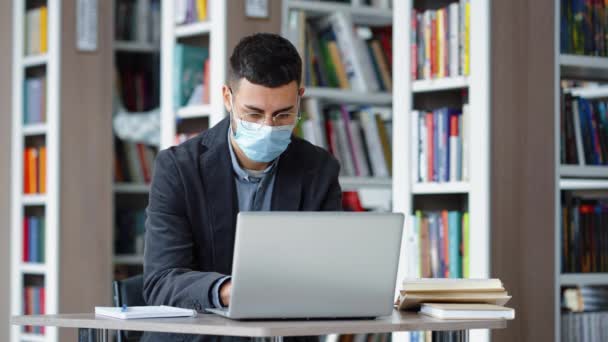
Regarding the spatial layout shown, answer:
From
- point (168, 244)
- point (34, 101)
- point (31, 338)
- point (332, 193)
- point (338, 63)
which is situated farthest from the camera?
point (34, 101)

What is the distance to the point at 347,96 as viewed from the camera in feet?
15.9

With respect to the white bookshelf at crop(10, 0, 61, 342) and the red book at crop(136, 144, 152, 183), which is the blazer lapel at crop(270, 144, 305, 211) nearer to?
the white bookshelf at crop(10, 0, 61, 342)

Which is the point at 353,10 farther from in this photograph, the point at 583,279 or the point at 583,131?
the point at 583,279

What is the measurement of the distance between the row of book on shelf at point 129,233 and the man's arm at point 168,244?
133 inches

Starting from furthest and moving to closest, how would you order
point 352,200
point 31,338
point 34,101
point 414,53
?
point 34,101, point 31,338, point 352,200, point 414,53

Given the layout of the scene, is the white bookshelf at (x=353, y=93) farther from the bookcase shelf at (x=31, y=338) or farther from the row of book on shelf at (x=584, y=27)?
the bookcase shelf at (x=31, y=338)

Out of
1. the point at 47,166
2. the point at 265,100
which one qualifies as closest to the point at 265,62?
the point at 265,100

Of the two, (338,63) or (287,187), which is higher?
(338,63)

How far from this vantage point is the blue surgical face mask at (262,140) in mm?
2479

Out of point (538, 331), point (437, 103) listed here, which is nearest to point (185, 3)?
point (437, 103)

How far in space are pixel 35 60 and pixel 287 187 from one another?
3.23 m

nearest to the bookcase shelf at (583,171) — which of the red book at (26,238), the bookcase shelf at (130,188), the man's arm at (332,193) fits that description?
the man's arm at (332,193)

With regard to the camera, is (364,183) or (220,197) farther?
(364,183)

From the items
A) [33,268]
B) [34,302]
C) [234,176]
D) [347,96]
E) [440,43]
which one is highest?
[440,43]
